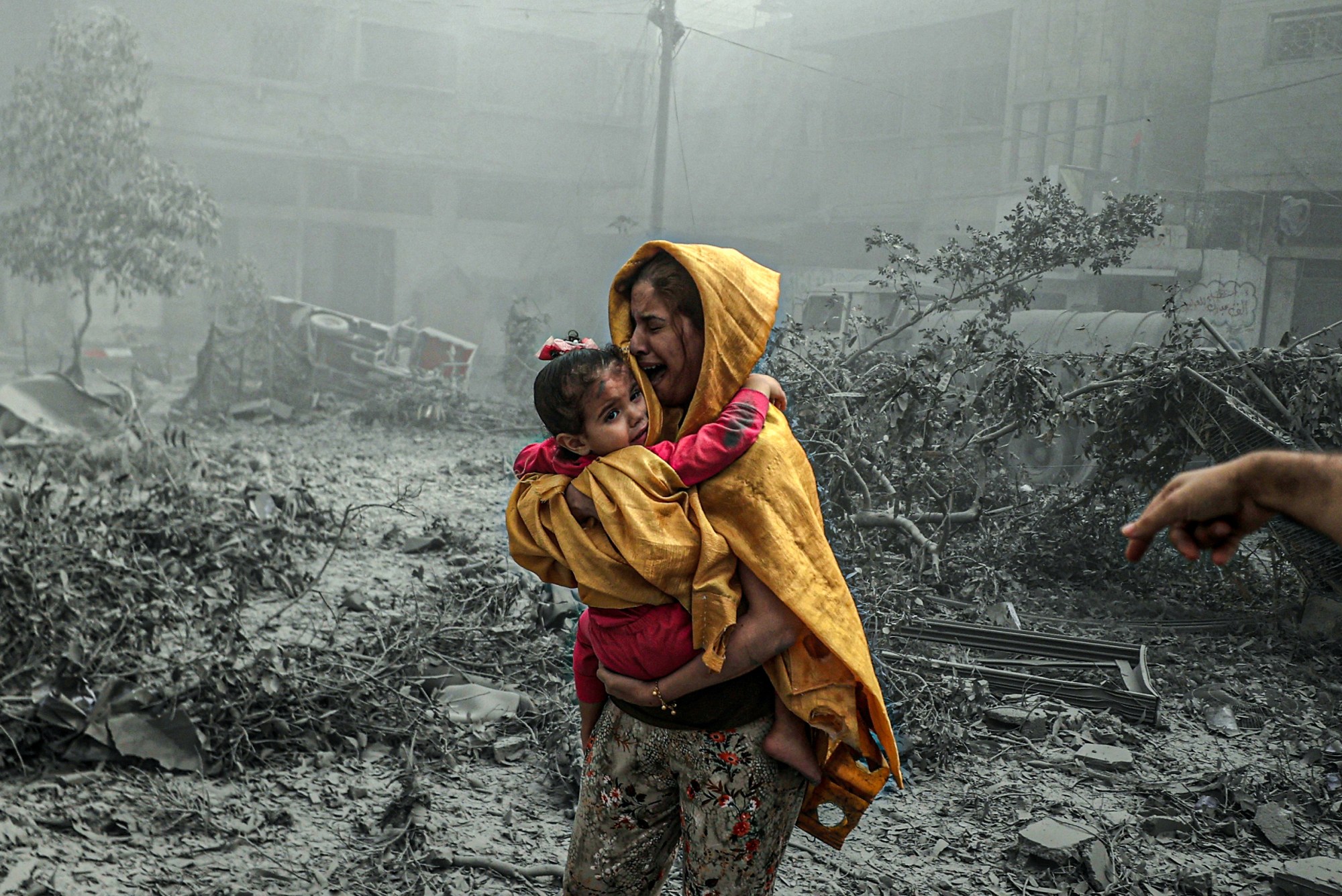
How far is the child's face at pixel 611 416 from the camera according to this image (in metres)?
1.54

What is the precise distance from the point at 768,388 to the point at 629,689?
538 millimetres

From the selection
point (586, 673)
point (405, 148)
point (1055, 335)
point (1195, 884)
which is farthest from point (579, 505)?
point (405, 148)

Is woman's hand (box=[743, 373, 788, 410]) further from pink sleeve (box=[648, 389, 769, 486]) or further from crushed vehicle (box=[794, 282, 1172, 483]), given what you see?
crushed vehicle (box=[794, 282, 1172, 483])

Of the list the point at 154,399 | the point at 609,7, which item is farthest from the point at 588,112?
the point at 154,399

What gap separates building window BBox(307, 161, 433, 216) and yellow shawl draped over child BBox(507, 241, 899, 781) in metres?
18.5

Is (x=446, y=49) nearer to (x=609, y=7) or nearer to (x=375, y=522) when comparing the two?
(x=609, y=7)

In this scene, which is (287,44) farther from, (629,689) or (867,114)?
(629,689)

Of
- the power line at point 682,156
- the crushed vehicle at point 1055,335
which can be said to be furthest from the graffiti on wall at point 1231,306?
the power line at point 682,156

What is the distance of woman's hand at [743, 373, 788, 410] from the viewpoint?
1.62 m

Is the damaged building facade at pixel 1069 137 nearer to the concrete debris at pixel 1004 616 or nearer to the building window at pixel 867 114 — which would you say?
the building window at pixel 867 114

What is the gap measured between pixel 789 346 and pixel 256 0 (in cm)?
1509

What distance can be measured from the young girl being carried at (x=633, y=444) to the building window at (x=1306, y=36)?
37.0 feet

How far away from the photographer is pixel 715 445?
146 cm

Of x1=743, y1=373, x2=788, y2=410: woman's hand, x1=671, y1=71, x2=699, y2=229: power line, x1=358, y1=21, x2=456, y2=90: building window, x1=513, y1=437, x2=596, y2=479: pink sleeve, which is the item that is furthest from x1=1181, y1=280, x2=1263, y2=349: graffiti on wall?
x1=358, y1=21, x2=456, y2=90: building window
